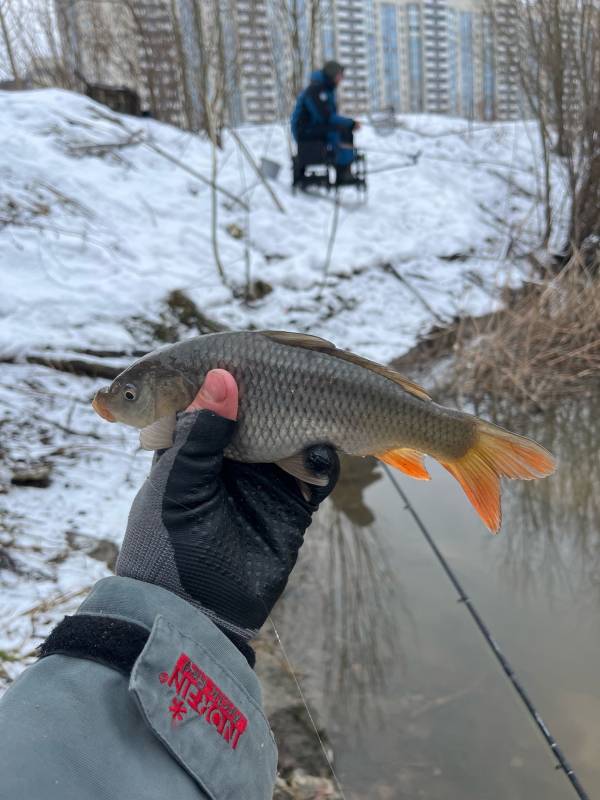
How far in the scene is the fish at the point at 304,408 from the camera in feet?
4.76

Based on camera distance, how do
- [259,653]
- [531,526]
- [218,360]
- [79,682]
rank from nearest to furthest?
1. [79,682]
2. [218,360]
3. [259,653]
4. [531,526]

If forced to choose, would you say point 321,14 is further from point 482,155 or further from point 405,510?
point 405,510

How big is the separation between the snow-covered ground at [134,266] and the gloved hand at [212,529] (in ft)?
3.67

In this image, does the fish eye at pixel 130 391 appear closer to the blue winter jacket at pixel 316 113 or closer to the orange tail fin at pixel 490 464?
the orange tail fin at pixel 490 464

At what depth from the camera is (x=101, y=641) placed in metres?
0.92

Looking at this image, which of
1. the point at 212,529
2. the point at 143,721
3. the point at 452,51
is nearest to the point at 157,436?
the point at 212,529

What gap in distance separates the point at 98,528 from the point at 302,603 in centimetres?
107

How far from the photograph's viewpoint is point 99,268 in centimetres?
518

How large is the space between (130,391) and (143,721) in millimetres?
794

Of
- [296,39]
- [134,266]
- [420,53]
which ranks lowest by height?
[134,266]

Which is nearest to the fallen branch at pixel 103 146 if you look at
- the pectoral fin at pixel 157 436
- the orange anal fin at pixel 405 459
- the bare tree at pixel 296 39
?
the bare tree at pixel 296 39

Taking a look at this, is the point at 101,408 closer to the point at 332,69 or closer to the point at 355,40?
the point at 332,69

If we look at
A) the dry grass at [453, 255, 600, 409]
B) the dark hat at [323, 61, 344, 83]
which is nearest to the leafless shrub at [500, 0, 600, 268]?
the dry grass at [453, 255, 600, 409]

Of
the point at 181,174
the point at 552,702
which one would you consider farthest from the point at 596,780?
the point at 181,174
